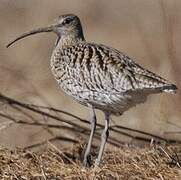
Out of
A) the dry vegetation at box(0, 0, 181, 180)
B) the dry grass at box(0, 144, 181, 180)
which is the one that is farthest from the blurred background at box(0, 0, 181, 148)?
the dry grass at box(0, 144, 181, 180)

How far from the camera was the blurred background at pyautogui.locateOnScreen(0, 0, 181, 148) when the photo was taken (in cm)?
1099

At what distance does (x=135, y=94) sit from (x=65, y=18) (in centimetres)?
117

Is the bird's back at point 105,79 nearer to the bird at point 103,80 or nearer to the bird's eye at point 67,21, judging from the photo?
the bird at point 103,80

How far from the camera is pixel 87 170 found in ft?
25.2

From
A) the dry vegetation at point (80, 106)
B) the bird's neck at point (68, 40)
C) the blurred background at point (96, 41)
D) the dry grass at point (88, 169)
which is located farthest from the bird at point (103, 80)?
the blurred background at point (96, 41)

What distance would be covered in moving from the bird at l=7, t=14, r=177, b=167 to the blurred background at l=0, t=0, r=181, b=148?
0.75 m

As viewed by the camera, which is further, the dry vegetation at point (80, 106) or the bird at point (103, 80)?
the bird at point (103, 80)

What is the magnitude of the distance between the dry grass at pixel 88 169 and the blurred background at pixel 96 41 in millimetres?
1187

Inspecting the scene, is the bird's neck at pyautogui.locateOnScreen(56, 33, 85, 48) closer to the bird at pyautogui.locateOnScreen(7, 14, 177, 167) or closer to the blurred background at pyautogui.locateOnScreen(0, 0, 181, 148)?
the bird at pyautogui.locateOnScreen(7, 14, 177, 167)

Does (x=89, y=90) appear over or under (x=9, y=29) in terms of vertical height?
over

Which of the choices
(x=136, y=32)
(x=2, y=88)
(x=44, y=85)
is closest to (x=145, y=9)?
(x=136, y=32)

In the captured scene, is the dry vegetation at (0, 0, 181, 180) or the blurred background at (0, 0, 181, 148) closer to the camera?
the dry vegetation at (0, 0, 181, 180)

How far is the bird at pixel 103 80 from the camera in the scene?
8.53m

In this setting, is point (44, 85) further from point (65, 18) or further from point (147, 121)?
point (65, 18)
